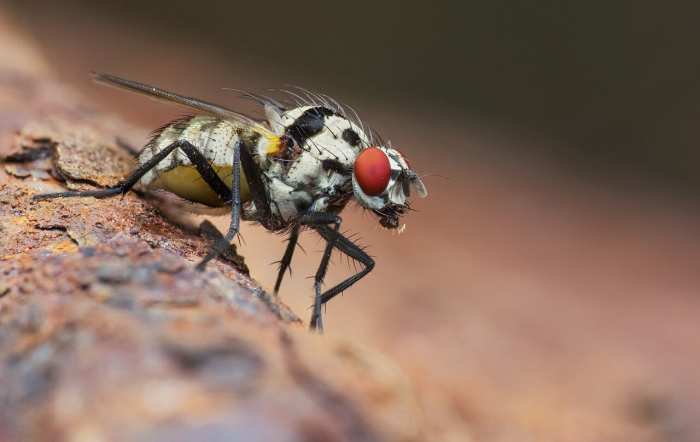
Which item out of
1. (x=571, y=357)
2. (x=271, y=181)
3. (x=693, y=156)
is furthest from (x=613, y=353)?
(x=693, y=156)

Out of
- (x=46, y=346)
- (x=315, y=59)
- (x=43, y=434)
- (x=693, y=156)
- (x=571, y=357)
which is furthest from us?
(x=315, y=59)

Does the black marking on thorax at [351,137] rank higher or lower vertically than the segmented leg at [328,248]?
higher

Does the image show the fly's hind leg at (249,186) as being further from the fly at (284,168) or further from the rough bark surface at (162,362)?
the rough bark surface at (162,362)

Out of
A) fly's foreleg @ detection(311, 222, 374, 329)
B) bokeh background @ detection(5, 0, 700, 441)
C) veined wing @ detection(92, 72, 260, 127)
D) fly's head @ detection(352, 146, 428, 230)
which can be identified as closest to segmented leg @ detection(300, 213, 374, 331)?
fly's foreleg @ detection(311, 222, 374, 329)

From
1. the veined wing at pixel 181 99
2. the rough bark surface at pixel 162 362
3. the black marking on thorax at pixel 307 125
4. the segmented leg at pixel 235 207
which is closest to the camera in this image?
the rough bark surface at pixel 162 362

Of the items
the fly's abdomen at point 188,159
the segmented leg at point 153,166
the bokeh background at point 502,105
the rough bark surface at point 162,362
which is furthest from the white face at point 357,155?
the bokeh background at point 502,105

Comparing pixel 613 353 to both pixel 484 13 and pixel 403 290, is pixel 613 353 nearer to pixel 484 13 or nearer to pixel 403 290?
pixel 403 290

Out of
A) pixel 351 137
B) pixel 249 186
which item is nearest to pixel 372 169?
pixel 351 137
